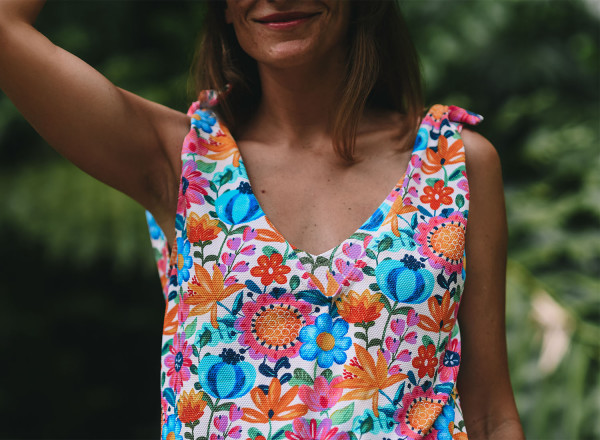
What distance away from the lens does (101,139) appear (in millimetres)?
1477

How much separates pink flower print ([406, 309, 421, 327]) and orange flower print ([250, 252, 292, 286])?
0.25 meters

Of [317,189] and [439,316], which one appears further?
[317,189]

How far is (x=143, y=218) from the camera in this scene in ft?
13.2

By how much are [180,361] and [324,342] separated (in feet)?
0.94

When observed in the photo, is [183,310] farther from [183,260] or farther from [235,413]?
[235,413]

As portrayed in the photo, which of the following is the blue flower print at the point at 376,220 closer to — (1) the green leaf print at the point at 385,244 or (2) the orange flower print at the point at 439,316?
(1) the green leaf print at the point at 385,244

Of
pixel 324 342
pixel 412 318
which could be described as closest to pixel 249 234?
pixel 324 342

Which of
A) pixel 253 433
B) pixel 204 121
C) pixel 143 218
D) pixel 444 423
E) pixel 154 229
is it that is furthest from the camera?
pixel 143 218

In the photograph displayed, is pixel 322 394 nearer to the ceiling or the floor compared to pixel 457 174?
nearer to the floor

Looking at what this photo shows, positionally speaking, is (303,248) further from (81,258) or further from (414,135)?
(81,258)

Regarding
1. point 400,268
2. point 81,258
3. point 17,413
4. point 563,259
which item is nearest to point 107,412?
point 17,413

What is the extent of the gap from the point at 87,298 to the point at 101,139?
310cm

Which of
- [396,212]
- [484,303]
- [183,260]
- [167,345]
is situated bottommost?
[167,345]

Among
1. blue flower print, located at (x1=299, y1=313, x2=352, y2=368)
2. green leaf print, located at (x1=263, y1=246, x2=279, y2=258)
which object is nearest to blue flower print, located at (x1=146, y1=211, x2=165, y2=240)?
green leaf print, located at (x1=263, y1=246, x2=279, y2=258)
